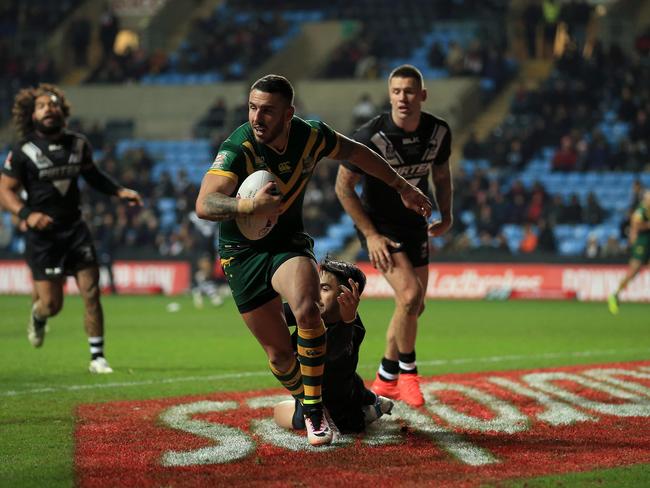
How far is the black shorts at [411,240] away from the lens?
29.7ft

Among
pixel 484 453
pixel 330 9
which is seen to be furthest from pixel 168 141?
pixel 484 453

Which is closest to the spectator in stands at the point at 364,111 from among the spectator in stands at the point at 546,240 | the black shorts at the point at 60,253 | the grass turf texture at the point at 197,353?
the spectator in stands at the point at 546,240

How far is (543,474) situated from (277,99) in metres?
2.75

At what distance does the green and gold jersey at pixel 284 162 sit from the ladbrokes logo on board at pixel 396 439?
1.31m

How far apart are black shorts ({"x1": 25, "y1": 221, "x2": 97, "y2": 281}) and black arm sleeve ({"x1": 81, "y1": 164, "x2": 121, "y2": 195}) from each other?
20.7 inches

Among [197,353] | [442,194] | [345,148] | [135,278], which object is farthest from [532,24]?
[345,148]

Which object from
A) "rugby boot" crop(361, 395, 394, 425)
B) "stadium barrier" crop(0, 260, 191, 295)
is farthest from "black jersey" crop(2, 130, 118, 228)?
"stadium barrier" crop(0, 260, 191, 295)

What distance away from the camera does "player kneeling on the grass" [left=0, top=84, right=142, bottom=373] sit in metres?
10.8

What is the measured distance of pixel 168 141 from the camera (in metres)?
34.6

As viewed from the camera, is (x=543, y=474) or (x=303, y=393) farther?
(x=303, y=393)

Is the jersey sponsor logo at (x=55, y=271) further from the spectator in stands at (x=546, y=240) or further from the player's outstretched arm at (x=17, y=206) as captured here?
the spectator in stands at (x=546, y=240)

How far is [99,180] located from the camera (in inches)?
441

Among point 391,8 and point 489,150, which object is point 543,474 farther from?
point 391,8

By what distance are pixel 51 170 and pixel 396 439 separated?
5.38 m
